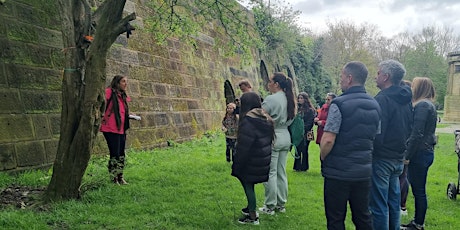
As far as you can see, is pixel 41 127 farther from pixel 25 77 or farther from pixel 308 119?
pixel 308 119

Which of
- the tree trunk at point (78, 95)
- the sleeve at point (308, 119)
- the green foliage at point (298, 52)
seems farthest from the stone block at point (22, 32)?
the green foliage at point (298, 52)

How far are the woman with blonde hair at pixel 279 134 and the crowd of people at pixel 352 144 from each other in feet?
0.04

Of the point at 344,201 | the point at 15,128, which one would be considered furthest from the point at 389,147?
the point at 15,128

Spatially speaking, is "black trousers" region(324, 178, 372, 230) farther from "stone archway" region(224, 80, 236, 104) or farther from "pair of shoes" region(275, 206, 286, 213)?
"stone archway" region(224, 80, 236, 104)

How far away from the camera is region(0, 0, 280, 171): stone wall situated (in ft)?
21.2

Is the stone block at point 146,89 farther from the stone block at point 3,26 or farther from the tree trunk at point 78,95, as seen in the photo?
the tree trunk at point 78,95

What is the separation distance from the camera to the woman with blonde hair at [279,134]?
5287 millimetres

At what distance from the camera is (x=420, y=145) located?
4879 millimetres

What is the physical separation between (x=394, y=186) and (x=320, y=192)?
2.59m

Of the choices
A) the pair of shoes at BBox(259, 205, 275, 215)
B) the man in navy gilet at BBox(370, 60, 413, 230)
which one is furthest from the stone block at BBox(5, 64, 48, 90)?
the man in navy gilet at BBox(370, 60, 413, 230)

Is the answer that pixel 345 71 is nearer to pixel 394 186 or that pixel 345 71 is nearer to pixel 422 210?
pixel 394 186

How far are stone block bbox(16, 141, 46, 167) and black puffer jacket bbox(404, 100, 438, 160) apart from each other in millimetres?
→ 5630

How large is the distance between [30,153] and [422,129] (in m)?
5.86

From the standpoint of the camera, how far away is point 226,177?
746 cm
